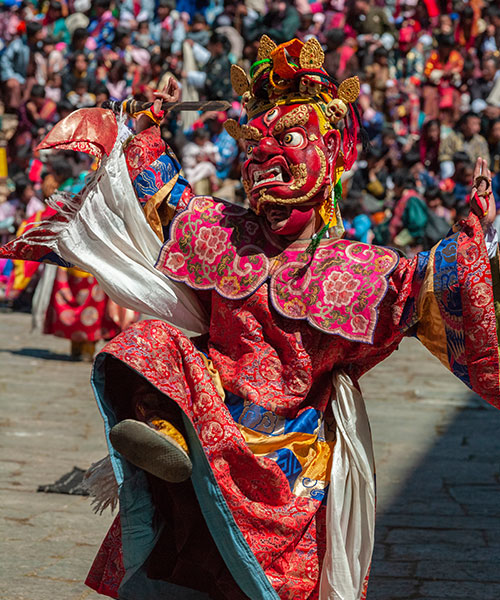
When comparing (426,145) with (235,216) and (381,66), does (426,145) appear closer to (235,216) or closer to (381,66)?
(381,66)

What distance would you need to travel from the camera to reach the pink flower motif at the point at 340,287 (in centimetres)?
315

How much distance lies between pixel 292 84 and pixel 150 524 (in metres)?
1.42

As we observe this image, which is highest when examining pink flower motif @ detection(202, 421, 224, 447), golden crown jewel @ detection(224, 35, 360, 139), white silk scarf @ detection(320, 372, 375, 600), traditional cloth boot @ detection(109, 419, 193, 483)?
golden crown jewel @ detection(224, 35, 360, 139)

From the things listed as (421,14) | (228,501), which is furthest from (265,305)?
(421,14)

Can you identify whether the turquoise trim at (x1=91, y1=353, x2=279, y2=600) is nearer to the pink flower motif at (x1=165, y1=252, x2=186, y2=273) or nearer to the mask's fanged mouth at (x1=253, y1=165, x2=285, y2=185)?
the pink flower motif at (x1=165, y1=252, x2=186, y2=273)

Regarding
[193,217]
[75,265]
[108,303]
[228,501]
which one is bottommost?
[108,303]

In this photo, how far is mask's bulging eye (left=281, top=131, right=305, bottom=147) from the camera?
10.5 feet

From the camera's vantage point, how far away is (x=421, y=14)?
591 inches

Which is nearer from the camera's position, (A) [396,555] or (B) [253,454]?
(B) [253,454]

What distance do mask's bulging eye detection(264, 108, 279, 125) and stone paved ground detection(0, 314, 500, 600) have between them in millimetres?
1787

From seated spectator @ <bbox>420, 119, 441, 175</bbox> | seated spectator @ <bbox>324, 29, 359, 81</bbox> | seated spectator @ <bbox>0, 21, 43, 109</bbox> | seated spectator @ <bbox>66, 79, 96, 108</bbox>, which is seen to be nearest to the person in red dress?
seated spectator @ <bbox>420, 119, 441, 175</bbox>

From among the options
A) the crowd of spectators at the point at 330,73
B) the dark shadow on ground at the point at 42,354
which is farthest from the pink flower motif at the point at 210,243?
the crowd of spectators at the point at 330,73

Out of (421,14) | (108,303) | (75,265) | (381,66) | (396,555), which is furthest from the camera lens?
(421,14)

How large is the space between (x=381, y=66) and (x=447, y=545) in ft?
33.3
